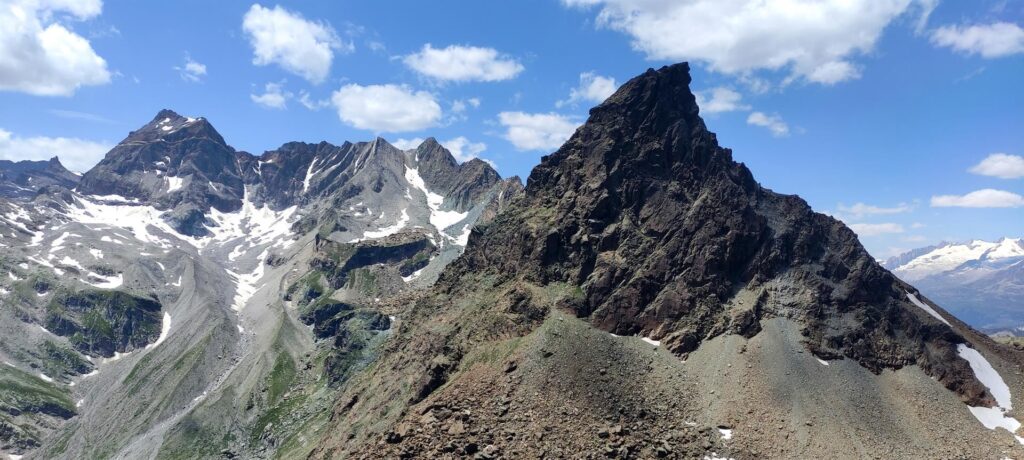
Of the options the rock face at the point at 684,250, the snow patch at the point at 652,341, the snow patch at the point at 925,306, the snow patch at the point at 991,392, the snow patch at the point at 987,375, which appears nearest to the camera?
the snow patch at the point at 991,392

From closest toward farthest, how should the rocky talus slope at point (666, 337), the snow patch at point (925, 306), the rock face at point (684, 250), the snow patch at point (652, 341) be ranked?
1. the rocky talus slope at point (666, 337)
2. the snow patch at point (652, 341)
3. the rock face at point (684, 250)
4. the snow patch at point (925, 306)

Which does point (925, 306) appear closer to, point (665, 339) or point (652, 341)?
point (665, 339)

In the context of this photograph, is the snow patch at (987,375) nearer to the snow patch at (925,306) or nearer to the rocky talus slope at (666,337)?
the rocky talus slope at (666,337)

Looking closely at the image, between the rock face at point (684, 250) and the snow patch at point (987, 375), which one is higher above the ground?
the rock face at point (684, 250)

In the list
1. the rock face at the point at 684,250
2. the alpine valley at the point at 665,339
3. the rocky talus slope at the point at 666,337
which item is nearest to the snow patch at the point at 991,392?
the alpine valley at the point at 665,339

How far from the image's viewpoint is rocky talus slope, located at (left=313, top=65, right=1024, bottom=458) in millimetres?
102562

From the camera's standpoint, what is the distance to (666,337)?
126625mm

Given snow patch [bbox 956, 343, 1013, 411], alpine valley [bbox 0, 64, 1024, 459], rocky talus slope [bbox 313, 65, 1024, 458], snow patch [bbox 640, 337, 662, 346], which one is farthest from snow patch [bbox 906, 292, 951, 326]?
snow patch [bbox 640, 337, 662, 346]

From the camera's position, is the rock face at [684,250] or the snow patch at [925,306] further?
the snow patch at [925,306]

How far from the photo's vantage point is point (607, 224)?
15238 cm

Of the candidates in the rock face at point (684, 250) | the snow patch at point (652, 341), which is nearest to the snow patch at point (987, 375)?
the rock face at point (684, 250)

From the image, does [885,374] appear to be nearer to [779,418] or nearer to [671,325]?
[779,418]

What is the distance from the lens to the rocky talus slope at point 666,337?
102562 millimetres

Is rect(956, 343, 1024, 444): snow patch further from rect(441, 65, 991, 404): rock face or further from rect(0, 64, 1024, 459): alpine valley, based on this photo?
rect(441, 65, 991, 404): rock face
